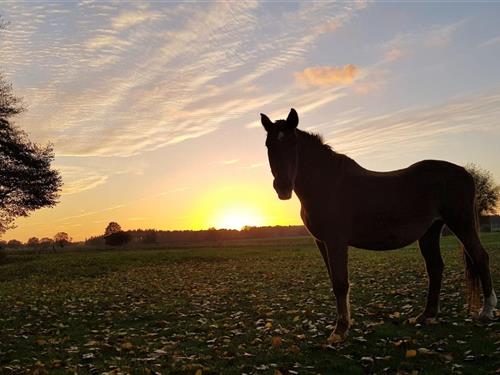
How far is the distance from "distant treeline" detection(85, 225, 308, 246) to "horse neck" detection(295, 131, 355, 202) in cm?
6539

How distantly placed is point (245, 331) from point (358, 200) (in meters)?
4.04

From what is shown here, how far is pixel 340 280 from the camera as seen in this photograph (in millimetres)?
8039

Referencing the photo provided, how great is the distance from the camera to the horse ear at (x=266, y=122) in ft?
25.6

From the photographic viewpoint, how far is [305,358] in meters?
7.29

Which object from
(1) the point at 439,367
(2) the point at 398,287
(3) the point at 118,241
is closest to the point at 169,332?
(1) the point at 439,367

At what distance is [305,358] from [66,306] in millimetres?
11276

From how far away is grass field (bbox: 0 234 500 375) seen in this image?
23.3 feet

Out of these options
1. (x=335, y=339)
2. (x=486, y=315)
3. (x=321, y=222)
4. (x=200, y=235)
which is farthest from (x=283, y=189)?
(x=200, y=235)

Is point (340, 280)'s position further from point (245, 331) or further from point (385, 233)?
point (245, 331)

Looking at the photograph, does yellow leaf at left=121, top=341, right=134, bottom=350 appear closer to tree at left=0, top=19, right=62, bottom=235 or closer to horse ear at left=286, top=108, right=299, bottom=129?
horse ear at left=286, top=108, right=299, bottom=129

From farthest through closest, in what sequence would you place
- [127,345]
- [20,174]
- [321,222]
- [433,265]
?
[20,174] → [433,265] → [127,345] → [321,222]

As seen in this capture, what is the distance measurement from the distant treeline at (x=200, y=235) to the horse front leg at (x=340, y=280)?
65.4m

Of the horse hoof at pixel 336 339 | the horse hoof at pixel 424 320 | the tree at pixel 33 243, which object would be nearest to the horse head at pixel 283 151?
the horse hoof at pixel 336 339

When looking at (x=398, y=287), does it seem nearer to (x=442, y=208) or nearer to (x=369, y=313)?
(x=369, y=313)
